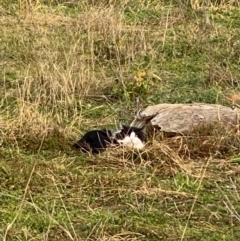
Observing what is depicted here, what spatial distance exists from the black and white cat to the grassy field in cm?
7

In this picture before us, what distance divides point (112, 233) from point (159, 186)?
688 millimetres

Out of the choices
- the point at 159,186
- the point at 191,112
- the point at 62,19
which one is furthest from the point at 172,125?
the point at 62,19

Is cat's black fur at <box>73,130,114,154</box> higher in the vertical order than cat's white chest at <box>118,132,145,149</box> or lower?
lower

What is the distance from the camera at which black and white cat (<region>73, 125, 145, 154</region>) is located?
503cm

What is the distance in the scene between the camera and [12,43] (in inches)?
294

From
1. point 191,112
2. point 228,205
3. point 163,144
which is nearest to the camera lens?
point 228,205

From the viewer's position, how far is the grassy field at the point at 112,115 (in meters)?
4.15

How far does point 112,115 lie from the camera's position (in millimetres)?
5887

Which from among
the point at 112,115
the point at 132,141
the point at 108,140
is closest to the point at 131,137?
the point at 132,141

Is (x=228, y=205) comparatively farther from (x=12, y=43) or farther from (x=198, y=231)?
(x=12, y=43)

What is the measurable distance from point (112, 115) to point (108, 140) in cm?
82

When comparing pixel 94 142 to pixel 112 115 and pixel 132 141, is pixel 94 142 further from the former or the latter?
pixel 112 115

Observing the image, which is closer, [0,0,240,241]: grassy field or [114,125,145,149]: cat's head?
[0,0,240,241]: grassy field

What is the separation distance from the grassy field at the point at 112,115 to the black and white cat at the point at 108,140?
0.07 m
